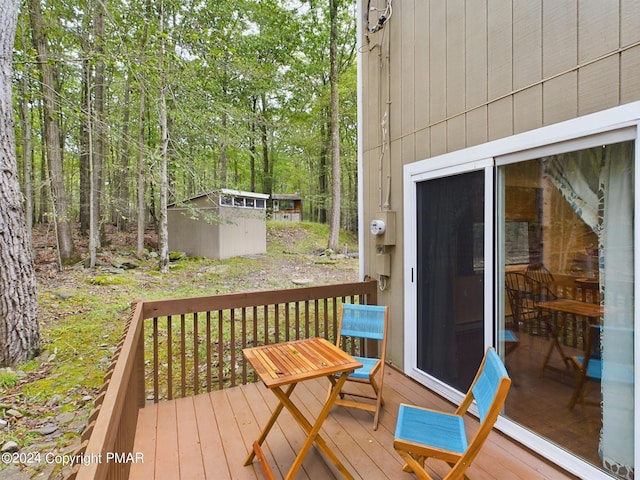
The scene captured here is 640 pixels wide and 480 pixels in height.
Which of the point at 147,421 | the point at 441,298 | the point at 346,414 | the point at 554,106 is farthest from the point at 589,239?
the point at 147,421

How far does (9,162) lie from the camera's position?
362cm

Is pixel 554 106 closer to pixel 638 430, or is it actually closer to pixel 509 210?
pixel 509 210

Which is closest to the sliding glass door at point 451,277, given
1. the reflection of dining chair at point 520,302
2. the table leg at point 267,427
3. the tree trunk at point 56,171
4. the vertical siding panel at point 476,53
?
the reflection of dining chair at point 520,302

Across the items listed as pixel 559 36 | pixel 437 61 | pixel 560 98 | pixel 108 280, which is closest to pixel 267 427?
pixel 560 98

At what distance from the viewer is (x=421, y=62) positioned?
9.96 ft

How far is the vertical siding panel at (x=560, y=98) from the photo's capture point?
1.90 metres

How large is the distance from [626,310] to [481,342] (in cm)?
97

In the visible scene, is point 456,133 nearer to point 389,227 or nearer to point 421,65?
point 421,65

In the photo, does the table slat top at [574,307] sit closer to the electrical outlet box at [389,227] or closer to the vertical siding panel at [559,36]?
the vertical siding panel at [559,36]

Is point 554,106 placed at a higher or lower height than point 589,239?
higher

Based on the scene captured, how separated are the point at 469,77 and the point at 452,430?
94.5 inches

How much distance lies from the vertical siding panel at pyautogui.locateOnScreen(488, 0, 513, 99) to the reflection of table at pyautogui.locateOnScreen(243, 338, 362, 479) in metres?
2.07

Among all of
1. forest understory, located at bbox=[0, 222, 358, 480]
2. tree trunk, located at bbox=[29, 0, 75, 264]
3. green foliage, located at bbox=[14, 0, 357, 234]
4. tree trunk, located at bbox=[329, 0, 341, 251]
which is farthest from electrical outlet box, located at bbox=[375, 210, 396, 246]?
tree trunk, located at bbox=[329, 0, 341, 251]

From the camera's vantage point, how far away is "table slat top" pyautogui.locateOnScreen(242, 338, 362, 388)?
1.90 metres
